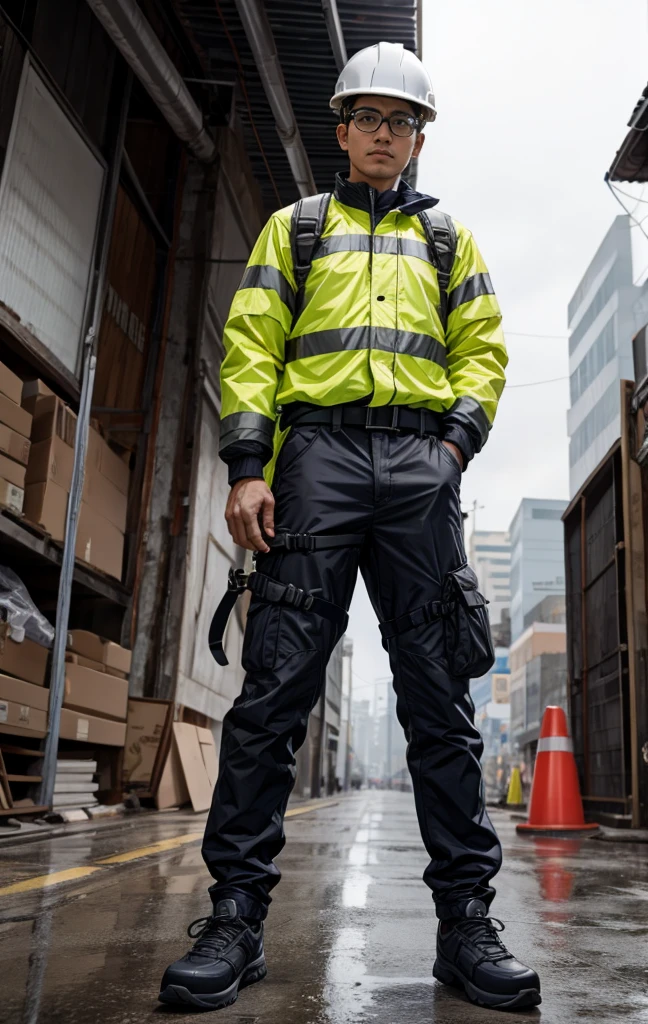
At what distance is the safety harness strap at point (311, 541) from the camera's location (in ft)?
7.20

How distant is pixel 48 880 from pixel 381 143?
264 centimetres

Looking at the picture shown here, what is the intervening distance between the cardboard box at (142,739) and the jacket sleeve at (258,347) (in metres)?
6.40

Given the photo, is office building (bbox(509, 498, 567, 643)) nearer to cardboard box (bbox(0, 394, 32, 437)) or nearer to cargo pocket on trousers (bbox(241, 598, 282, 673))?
cardboard box (bbox(0, 394, 32, 437))

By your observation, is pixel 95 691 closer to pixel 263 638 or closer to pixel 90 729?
pixel 90 729

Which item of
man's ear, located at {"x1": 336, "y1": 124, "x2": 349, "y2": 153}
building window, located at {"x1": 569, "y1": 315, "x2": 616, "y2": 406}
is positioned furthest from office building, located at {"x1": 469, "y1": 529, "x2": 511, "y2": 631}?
man's ear, located at {"x1": 336, "y1": 124, "x2": 349, "y2": 153}

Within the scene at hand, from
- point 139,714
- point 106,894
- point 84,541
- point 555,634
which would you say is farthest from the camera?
point 555,634

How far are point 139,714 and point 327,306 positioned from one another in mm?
6583

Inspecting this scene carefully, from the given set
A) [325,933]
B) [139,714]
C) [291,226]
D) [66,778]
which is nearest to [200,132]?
[139,714]

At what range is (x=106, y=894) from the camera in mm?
3111

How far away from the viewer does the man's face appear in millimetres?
2471

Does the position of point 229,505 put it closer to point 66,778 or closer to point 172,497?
point 66,778

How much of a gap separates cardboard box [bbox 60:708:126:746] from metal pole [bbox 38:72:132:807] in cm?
35

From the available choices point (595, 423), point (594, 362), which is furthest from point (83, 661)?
point (594, 362)

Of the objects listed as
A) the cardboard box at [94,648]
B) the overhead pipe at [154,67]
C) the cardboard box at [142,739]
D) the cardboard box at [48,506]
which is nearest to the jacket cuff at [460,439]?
the cardboard box at [48,506]
